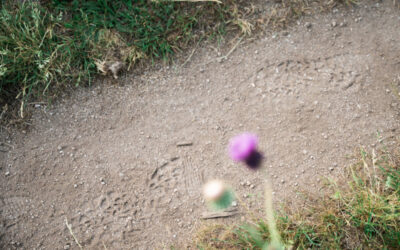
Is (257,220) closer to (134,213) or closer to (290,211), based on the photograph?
(290,211)

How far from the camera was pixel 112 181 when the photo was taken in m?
2.44

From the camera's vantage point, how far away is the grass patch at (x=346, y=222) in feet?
7.06

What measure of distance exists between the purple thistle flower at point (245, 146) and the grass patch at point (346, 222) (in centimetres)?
38

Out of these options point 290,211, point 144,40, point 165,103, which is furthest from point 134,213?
point 144,40

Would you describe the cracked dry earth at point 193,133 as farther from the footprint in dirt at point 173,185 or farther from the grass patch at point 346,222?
the grass patch at point 346,222

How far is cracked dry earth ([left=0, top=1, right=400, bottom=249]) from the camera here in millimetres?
2367

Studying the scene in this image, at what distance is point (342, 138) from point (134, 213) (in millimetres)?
1447

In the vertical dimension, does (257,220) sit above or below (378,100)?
below

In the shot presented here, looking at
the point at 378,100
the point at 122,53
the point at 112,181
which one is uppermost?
the point at 122,53

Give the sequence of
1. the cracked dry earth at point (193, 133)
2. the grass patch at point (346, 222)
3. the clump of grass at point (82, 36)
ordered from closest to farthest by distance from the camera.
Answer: the grass patch at point (346, 222), the cracked dry earth at point (193, 133), the clump of grass at point (82, 36)

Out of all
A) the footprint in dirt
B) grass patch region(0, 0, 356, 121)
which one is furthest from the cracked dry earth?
grass patch region(0, 0, 356, 121)

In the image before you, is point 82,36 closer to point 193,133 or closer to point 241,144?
point 193,133

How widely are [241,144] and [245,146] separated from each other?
0.14 ft

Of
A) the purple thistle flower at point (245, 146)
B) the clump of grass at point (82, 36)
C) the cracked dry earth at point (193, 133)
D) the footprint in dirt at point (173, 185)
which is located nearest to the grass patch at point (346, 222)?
the cracked dry earth at point (193, 133)
